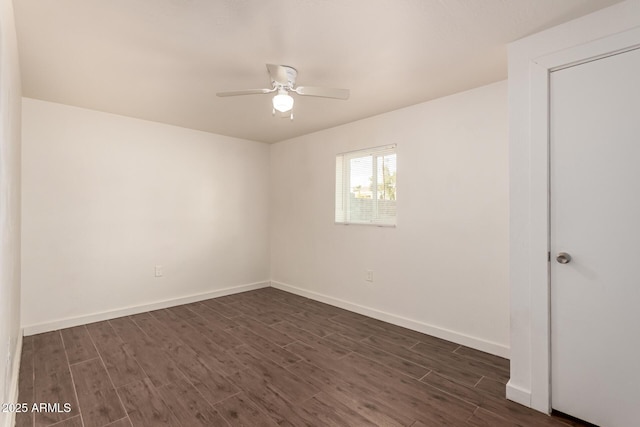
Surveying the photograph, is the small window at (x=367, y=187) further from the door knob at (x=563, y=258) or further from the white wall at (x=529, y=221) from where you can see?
the door knob at (x=563, y=258)

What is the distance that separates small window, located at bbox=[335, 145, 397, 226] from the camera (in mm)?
3488

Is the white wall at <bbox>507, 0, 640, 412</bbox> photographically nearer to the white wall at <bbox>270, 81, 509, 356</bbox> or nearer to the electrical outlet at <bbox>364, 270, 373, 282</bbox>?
the white wall at <bbox>270, 81, 509, 356</bbox>

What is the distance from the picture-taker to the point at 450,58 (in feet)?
→ 7.32

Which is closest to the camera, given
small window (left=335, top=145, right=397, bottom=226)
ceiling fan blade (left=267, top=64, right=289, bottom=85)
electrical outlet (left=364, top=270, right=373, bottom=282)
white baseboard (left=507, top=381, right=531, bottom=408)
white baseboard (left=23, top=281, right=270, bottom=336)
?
white baseboard (left=507, top=381, right=531, bottom=408)

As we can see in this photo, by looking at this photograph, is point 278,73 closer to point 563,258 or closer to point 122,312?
point 563,258

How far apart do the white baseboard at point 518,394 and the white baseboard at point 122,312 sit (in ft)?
11.8

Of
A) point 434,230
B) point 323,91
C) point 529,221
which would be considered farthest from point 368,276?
point 323,91

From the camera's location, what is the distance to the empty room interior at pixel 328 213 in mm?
1727

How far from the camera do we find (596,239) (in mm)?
1747

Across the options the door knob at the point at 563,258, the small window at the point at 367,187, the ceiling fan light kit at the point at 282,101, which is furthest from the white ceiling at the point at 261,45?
the door knob at the point at 563,258

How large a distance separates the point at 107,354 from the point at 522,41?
13.0 ft

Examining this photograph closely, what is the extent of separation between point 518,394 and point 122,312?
392cm

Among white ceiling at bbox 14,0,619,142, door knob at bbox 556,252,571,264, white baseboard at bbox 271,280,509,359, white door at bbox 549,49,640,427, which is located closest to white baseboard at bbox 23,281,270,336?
white baseboard at bbox 271,280,509,359

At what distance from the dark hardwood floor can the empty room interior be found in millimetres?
23
